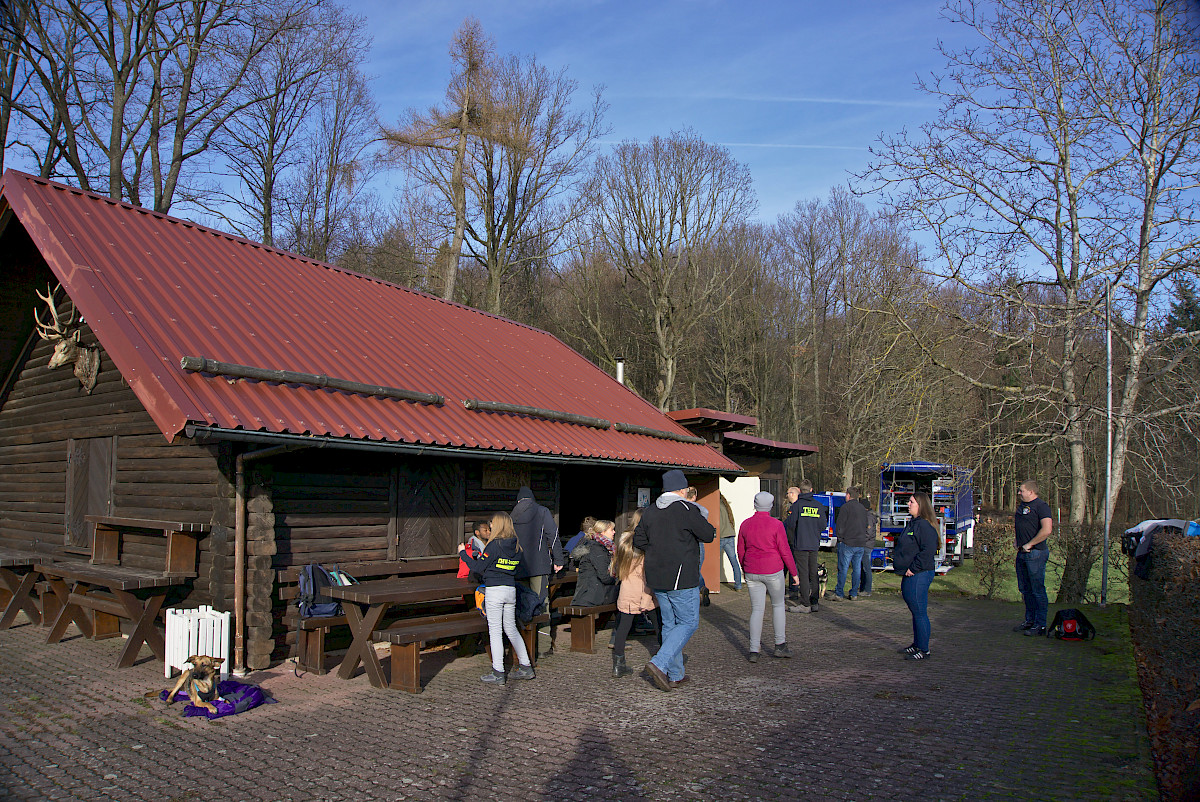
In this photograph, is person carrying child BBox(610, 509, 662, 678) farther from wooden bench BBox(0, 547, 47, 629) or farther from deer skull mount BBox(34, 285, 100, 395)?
deer skull mount BBox(34, 285, 100, 395)

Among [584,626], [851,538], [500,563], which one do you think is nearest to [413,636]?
[500,563]

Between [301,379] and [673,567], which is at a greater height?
[301,379]

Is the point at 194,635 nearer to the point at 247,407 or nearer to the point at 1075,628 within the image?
the point at 247,407

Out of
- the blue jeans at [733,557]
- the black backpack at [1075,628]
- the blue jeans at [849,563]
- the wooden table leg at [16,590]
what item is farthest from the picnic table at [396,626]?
the blue jeans at [849,563]

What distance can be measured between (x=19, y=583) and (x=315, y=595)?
4681mm

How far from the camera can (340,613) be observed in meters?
8.10

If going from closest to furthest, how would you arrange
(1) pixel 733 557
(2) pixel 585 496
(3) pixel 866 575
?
(1) pixel 733 557 → (3) pixel 866 575 → (2) pixel 585 496

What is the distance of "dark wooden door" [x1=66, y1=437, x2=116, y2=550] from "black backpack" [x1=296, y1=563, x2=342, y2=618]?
11.3 ft

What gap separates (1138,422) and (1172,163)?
3997 mm

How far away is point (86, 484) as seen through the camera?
10.2m

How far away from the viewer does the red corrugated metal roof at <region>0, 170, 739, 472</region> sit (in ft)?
24.6

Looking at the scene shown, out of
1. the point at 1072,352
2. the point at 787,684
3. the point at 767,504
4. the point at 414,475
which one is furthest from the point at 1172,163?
the point at 414,475

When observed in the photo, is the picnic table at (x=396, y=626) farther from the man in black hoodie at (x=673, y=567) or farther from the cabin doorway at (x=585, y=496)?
the cabin doorway at (x=585, y=496)

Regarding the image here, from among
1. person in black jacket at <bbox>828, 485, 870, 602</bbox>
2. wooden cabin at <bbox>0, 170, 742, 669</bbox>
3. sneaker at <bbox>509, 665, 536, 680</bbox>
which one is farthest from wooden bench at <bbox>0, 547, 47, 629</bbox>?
person in black jacket at <bbox>828, 485, 870, 602</bbox>
